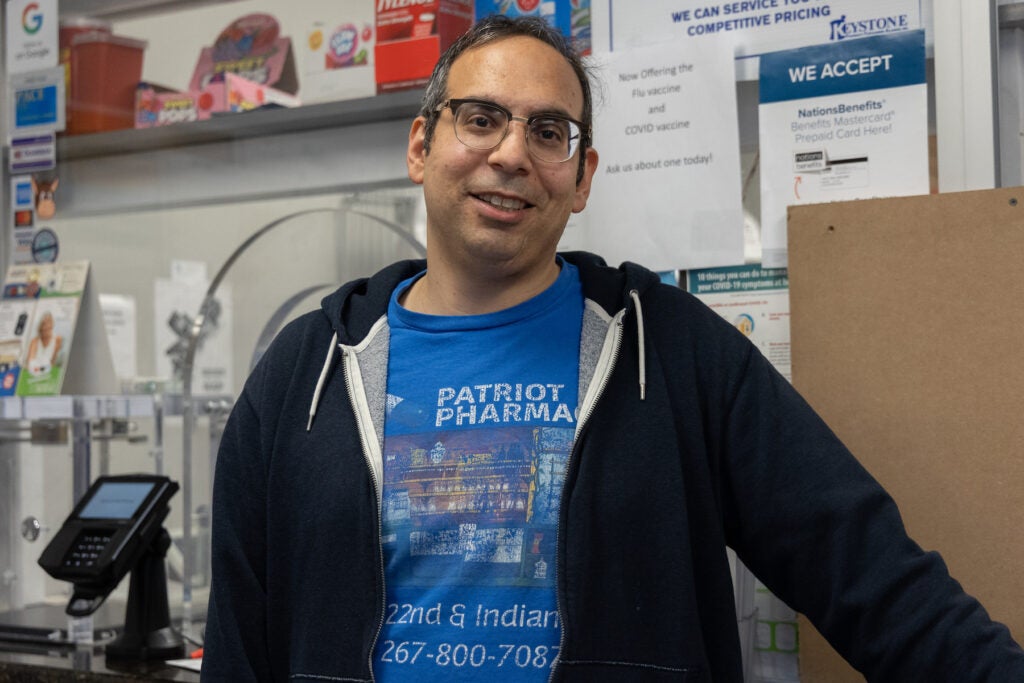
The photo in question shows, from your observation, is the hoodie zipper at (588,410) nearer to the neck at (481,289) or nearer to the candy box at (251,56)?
the neck at (481,289)

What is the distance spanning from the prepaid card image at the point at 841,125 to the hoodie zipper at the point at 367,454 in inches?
29.4

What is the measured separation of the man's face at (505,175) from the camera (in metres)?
1.44

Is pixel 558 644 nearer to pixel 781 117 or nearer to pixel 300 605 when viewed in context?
pixel 300 605

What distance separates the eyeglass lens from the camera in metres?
1.45

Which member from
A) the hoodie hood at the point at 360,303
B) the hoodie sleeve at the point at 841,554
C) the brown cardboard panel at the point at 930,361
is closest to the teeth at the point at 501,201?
the hoodie hood at the point at 360,303

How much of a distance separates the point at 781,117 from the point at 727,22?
20 centimetres

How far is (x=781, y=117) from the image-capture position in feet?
6.23

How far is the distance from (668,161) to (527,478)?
0.77m

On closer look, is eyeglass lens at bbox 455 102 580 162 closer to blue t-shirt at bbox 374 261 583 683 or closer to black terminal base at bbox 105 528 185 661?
blue t-shirt at bbox 374 261 583 683

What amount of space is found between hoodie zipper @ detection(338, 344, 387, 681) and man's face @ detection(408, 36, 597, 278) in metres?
0.20

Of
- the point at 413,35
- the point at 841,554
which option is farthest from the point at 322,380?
the point at 413,35

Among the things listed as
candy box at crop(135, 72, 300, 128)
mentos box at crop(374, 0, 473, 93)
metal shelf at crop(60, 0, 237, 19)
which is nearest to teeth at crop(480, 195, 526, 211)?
mentos box at crop(374, 0, 473, 93)

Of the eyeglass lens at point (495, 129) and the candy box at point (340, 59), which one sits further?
the candy box at point (340, 59)

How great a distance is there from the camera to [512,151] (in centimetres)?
143
